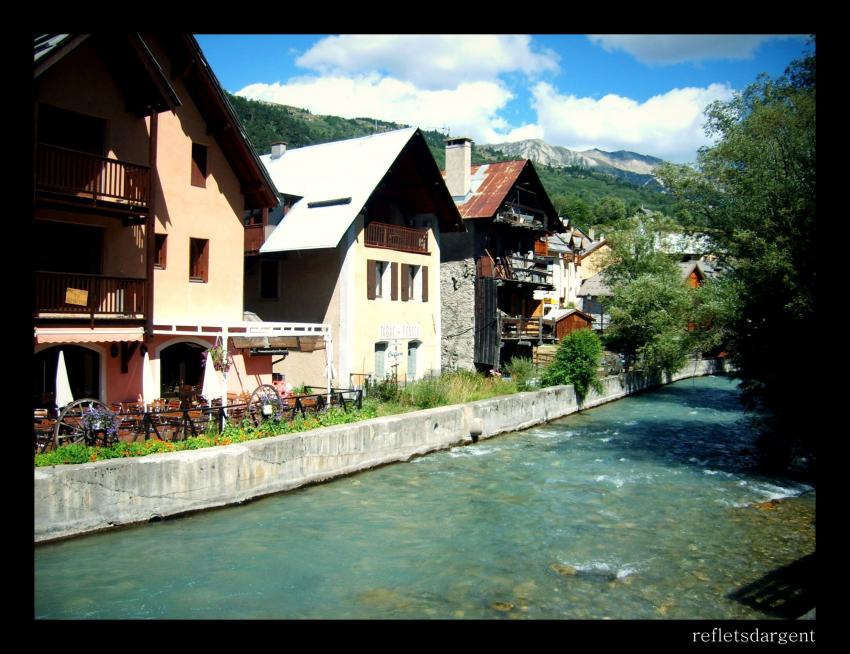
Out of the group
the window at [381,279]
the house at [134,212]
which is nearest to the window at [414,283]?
the window at [381,279]

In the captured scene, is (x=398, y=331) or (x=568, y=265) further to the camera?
(x=568, y=265)

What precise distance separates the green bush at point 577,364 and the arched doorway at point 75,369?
18948 millimetres

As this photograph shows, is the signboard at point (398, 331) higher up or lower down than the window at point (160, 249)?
lower down

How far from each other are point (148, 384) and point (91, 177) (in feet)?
16.5

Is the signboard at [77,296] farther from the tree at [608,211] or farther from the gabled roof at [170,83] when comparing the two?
the tree at [608,211]

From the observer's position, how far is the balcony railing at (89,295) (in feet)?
49.2

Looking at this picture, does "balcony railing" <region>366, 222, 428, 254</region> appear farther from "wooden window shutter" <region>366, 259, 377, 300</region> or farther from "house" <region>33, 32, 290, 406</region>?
"house" <region>33, 32, 290, 406</region>

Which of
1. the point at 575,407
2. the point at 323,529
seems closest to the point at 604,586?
the point at 323,529

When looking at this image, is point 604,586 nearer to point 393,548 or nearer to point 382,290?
point 393,548

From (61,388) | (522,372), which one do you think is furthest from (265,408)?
(522,372)

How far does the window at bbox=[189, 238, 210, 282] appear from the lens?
2008 centimetres

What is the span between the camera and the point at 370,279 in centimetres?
2702

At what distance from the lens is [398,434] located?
19.0 metres

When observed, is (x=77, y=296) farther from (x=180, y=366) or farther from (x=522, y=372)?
(x=522, y=372)
